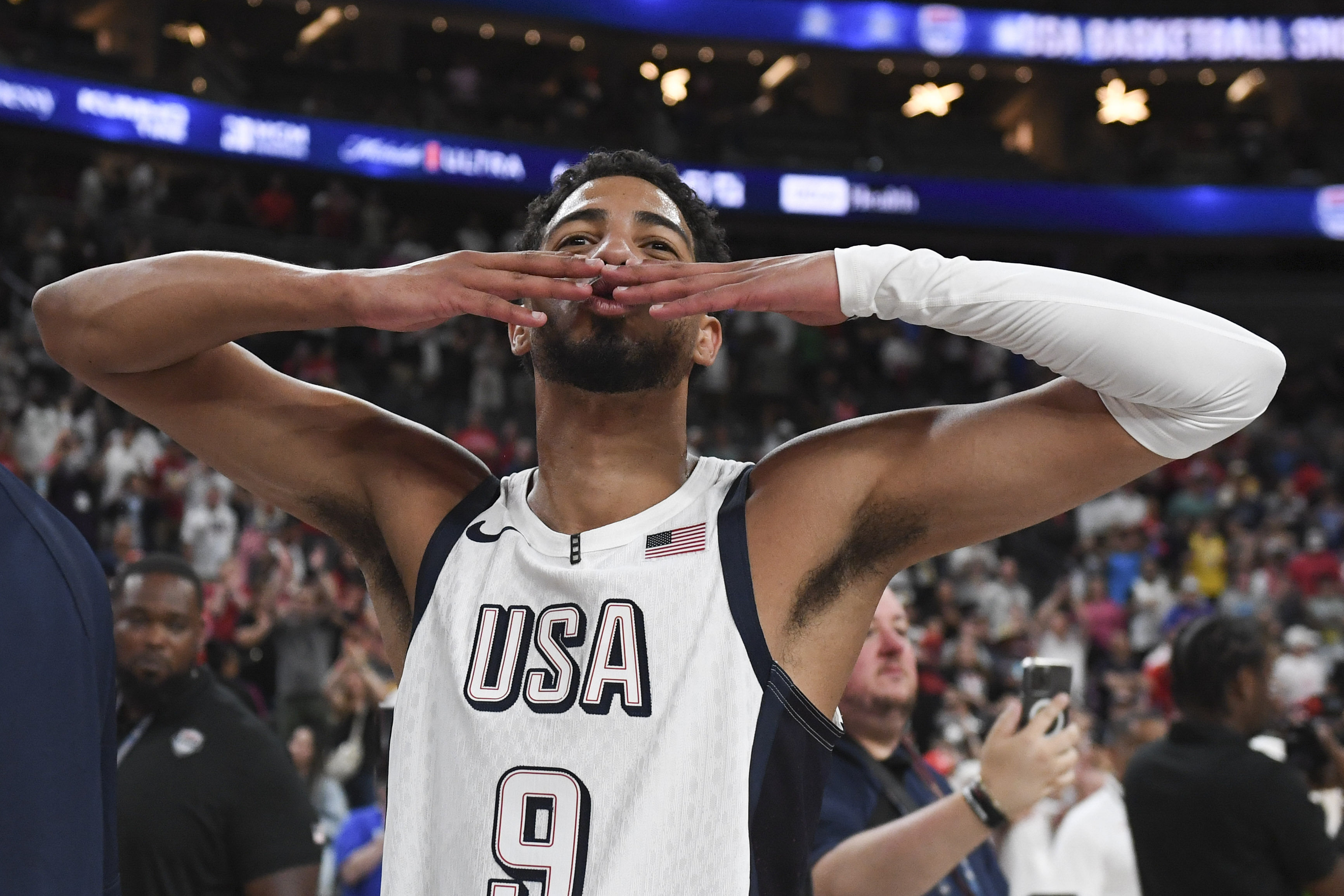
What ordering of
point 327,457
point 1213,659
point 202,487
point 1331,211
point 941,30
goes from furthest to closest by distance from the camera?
point 941,30 < point 1331,211 < point 202,487 < point 1213,659 < point 327,457

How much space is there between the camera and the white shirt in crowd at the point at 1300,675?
33.0ft

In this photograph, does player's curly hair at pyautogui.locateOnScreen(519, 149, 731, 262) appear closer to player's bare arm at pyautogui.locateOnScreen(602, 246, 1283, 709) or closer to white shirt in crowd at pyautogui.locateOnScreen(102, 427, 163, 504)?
player's bare arm at pyautogui.locateOnScreen(602, 246, 1283, 709)

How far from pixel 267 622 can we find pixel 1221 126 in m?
21.2

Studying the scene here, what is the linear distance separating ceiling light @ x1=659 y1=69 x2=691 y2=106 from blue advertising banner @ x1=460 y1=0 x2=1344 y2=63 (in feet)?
6.13

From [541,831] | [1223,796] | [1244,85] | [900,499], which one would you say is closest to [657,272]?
[900,499]

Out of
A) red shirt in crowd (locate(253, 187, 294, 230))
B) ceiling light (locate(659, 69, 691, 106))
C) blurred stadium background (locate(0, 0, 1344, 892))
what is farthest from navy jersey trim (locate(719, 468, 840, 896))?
ceiling light (locate(659, 69, 691, 106))

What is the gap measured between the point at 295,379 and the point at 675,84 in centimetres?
2142

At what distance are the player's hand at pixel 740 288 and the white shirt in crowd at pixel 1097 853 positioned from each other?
11.2ft

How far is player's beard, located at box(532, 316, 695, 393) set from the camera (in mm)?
2102

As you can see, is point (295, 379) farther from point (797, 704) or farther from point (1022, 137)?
point (1022, 137)

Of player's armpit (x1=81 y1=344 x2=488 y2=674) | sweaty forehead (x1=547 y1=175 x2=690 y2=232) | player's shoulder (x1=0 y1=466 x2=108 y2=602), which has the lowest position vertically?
player's shoulder (x1=0 y1=466 x2=108 y2=602)

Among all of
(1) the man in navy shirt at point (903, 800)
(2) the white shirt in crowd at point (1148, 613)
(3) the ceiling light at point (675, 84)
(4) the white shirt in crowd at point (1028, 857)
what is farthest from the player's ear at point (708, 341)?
(3) the ceiling light at point (675, 84)

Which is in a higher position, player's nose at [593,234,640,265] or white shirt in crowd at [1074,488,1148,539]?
white shirt in crowd at [1074,488,1148,539]

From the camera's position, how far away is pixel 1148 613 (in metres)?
12.2
